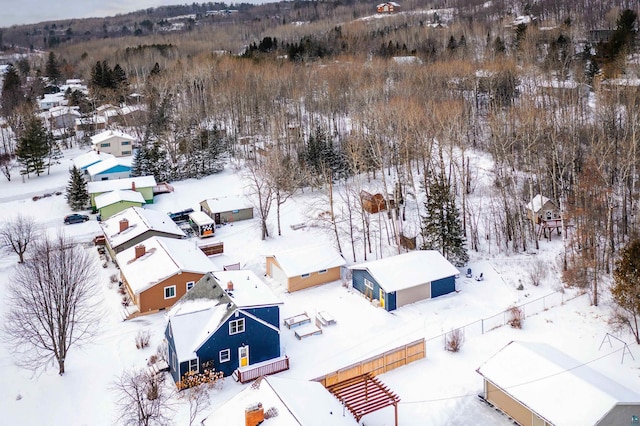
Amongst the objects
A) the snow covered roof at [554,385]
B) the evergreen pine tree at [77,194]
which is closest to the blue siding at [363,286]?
the snow covered roof at [554,385]

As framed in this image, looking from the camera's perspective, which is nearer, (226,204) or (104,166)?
(226,204)

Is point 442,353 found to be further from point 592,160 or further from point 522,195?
point 522,195

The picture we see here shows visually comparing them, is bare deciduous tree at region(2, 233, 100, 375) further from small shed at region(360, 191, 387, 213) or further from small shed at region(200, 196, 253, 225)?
small shed at region(360, 191, 387, 213)

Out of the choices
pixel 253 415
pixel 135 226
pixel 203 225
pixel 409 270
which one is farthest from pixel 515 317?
pixel 135 226

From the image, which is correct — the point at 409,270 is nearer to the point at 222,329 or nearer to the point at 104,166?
the point at 222,329

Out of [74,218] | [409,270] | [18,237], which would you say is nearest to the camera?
[409,270]
